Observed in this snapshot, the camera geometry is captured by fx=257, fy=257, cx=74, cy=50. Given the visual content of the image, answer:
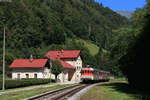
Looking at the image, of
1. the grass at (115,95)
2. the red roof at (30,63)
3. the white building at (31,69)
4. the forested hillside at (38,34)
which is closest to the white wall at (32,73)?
the white building at (31,69)

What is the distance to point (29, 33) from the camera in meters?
125

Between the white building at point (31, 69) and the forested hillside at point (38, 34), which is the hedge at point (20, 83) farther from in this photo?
the forested hillside at point (38, 34)

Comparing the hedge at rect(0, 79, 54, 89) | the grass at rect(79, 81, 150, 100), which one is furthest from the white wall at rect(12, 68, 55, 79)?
the grass at rect(79, 81, 150, 100)

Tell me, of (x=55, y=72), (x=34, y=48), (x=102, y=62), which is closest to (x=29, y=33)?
(x=34, y=48)

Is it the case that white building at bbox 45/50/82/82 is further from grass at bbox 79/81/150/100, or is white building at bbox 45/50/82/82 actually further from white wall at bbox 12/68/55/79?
grass at bbox 79/81/150/100

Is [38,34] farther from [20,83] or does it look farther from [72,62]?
[20,83]

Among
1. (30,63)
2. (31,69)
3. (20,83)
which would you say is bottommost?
(20,83)

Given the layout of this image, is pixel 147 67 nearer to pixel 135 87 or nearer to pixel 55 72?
pixel 135 87

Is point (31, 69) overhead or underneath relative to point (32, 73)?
overhead

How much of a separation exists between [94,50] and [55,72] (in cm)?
9627

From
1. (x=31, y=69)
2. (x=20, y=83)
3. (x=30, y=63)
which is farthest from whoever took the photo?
(x=30, y=63)

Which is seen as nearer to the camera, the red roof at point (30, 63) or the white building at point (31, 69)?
the white building at point (31, 69)

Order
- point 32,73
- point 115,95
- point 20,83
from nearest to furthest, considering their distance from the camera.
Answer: point 115,95 → point 20,83 → point 32,73

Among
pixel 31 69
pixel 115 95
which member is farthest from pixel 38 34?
pixel 115 95
